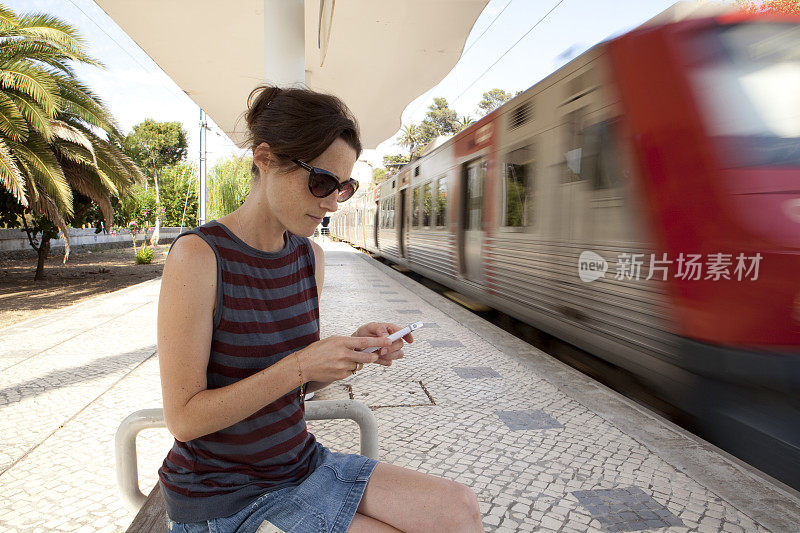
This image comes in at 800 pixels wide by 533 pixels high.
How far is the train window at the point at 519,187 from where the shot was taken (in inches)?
251

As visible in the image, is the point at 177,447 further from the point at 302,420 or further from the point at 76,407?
the point at 76,407

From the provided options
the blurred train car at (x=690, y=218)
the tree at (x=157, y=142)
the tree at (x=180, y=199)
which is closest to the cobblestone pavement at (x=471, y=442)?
the blurred train car at (x=690, y=218)

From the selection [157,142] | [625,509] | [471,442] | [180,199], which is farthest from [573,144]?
[157,142]

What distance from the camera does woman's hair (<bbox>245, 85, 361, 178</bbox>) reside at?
5.02 feet

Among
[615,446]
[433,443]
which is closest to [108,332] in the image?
[433,443]

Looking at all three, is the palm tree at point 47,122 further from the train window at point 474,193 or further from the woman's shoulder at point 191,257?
the woman's shoulder at point 191,257

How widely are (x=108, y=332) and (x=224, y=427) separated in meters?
6.28

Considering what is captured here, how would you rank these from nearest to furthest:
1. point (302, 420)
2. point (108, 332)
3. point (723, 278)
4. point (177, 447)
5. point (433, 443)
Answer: point (177, 447) < point (302, 420) < point (723, 278) < point (433, 443) < point (108, 332)

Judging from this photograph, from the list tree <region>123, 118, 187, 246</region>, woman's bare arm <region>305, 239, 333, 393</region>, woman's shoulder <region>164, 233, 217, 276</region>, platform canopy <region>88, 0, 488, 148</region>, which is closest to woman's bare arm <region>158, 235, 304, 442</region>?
woman's shoulder <region>164, 233, 217, 276</region>

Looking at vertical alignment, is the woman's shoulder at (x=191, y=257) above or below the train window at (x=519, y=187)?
below

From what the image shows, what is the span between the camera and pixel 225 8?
6605mm

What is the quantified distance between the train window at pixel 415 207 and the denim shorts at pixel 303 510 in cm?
1138

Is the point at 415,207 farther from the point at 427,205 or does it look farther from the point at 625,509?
the point at 625,509

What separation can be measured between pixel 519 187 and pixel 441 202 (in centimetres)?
384
